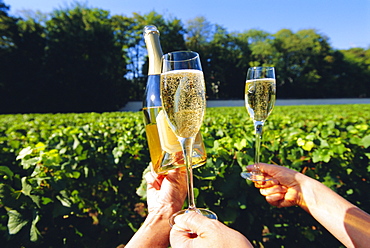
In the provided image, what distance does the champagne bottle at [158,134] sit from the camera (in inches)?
50.9

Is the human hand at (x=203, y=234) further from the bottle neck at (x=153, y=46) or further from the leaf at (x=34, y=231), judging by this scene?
the leaf at (x=34, y=231)

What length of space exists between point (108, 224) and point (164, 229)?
1.22 m

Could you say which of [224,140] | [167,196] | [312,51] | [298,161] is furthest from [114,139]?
Result: [312,51]

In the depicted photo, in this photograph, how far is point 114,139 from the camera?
9.88 ft

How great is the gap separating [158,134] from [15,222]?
1098 mm

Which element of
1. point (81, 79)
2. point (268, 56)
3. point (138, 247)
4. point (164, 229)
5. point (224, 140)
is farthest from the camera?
point (268, 56)

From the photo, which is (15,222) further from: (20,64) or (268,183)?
(20,64)

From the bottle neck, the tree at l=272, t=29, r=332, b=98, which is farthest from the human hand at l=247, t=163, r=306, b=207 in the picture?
the tree at l=272, t=29, r=332, b=98

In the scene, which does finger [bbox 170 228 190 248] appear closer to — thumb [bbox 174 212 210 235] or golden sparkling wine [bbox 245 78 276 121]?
thumb [bbox 174 212 210 235]

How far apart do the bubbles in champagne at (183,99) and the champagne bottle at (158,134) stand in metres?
0.29

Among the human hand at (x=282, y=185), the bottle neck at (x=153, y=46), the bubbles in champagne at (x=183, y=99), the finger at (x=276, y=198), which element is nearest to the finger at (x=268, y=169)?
the human hand at (x=282, y=185)

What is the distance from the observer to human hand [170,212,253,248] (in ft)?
2.56

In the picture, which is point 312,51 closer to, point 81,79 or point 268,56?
point 268,56

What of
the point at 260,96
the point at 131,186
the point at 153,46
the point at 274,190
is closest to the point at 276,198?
the point at 274,190
